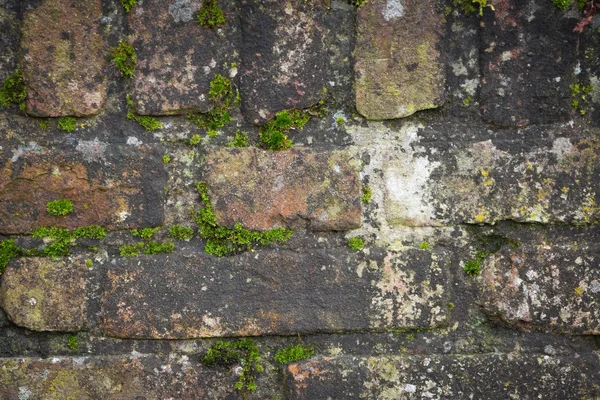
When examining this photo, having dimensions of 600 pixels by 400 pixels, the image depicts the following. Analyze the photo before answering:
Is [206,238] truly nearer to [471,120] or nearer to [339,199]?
[339,199]

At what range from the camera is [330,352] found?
1903mm

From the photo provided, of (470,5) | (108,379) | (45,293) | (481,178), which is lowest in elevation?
(108,379)

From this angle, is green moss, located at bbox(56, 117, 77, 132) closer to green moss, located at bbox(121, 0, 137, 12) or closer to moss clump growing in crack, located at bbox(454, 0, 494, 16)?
green moss, located at bbox(121, 0, 137, 12)

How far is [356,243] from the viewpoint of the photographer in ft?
6.17

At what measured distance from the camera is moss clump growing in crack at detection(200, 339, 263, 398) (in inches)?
74.4

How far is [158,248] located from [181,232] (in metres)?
0.09

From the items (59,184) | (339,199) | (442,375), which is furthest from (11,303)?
(442,375)

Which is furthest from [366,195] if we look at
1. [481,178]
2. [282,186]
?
[481,178]

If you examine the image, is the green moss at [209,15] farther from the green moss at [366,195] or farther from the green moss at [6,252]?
the green moss at [6,252]

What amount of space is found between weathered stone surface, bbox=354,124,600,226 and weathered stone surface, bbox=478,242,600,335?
11 cm

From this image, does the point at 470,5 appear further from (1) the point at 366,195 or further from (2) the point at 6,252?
(2) the point at 6,252

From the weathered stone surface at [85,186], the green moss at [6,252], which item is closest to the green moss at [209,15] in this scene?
the weathered stone surface at [85,186]

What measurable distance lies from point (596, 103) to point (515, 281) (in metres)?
0.62

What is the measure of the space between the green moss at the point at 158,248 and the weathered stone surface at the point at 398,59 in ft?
2.47
